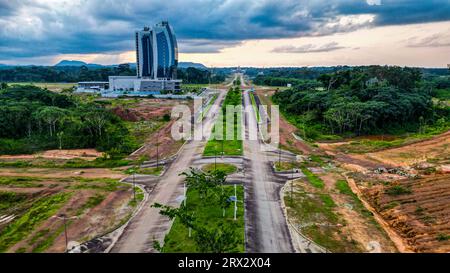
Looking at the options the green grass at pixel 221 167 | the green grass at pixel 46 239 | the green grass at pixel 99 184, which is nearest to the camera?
the green grass at pixel 46 239

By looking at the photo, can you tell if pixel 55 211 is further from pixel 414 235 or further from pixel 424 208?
pixel 424 208

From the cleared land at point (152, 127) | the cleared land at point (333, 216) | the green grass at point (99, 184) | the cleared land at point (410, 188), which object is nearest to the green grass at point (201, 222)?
the cleared land at point (333, 216)

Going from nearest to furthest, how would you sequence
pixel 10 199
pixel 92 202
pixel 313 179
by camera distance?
pixel 92 202
pixel 10 199
pixel 313 179

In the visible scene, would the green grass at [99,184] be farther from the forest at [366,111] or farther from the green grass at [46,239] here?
the forest at [366,111]

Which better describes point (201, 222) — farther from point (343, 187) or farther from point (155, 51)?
point (155, 51)

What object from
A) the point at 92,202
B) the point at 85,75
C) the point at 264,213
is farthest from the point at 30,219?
the point at 85,75
